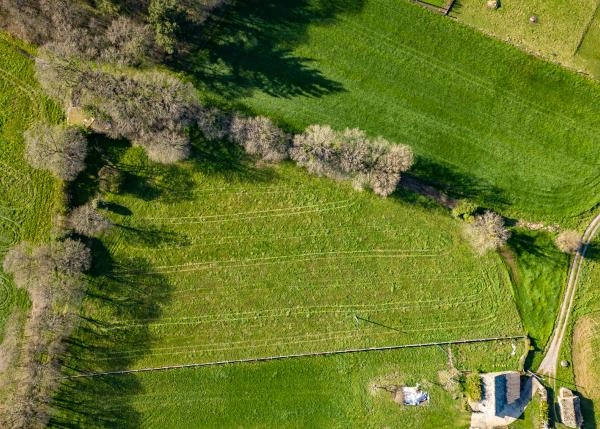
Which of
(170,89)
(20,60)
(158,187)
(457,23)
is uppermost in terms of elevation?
(457,23)

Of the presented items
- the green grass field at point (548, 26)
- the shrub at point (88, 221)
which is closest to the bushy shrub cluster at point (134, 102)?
the shrub at point (88, 221)

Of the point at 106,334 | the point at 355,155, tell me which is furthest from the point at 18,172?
the point at 355,155

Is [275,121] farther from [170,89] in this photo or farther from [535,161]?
[535,161]

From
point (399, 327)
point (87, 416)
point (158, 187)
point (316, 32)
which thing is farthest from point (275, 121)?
point (87, 416)

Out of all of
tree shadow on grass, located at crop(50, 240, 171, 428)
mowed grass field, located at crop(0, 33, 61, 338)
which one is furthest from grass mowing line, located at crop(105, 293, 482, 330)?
mowed grass field, located at crop(0, 33, 61, 338)

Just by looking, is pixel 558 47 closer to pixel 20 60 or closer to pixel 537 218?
pixel 537 218

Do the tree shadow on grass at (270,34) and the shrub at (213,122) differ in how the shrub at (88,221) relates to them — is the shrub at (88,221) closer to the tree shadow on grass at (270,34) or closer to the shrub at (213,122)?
the shrub at (213,122)

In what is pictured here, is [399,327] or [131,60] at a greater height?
[131,60]

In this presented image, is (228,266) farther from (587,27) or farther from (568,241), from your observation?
(587,27)
